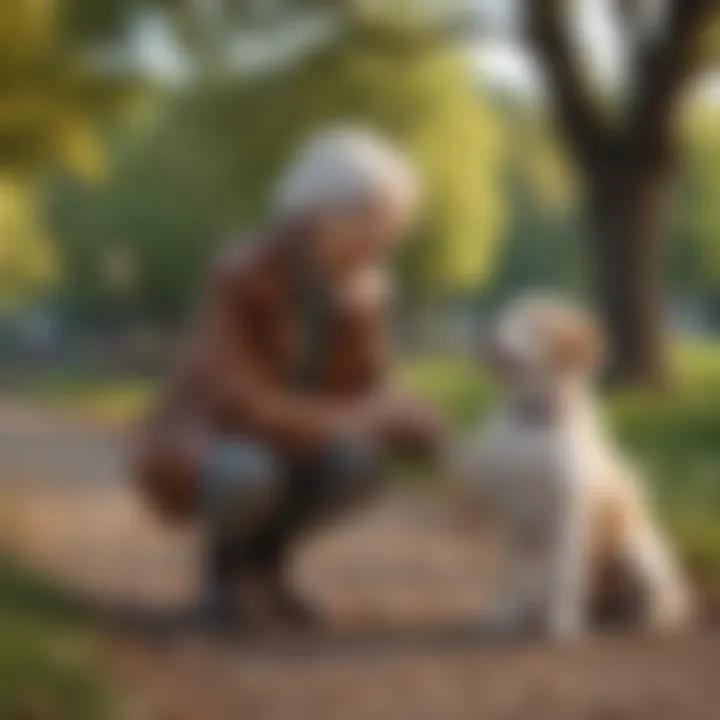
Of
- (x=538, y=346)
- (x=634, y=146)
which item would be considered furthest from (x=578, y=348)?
(x=634, y=146)

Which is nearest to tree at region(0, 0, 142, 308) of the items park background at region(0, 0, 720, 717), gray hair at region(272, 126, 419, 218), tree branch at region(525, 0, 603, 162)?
park background at region(0, 0, 720, 717)

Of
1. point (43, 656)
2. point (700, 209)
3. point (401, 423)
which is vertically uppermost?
point (700, 209)

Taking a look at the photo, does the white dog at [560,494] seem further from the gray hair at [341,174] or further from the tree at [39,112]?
the tree at [39,112]

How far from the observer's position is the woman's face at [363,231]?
0.84 m

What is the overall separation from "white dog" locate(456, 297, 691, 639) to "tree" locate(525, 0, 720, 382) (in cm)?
3

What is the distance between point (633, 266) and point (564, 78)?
0.11 m

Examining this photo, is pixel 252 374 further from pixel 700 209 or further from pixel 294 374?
pixel 700 209

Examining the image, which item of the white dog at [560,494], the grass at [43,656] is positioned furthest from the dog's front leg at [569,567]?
the grass at [43,656]

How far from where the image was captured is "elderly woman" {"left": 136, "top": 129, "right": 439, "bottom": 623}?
0.84 m

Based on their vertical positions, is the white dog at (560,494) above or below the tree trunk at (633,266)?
below

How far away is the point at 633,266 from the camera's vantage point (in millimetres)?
855

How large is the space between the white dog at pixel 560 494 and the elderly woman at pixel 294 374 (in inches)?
2.0

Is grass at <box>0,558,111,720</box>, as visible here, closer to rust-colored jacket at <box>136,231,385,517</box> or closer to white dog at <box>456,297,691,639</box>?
rust-colored jacket at <box>136,231,385,517</box>

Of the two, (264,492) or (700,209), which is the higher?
(700,209)
